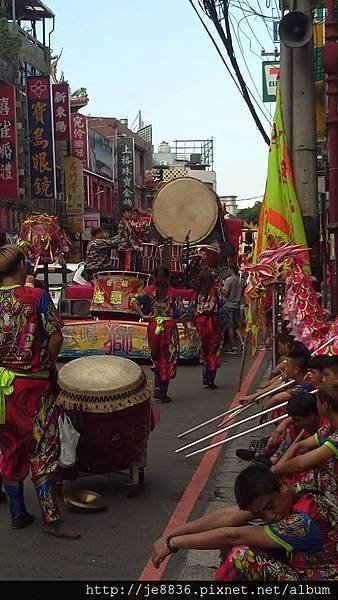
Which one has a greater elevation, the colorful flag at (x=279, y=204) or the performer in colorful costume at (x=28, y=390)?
the colorful flag at (x=279, y=204)

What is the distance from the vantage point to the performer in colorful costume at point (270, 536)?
3.35 metres

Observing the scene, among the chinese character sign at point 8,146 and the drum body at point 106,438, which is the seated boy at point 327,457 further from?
the chinese character sign at point 8,146

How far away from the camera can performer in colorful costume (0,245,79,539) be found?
16.6ft

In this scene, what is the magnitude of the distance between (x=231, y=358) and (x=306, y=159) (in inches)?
257

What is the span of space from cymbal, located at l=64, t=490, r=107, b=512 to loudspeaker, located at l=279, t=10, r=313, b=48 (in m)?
4.53

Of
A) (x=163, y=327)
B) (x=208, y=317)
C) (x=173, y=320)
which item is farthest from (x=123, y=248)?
(x=163, y=327)

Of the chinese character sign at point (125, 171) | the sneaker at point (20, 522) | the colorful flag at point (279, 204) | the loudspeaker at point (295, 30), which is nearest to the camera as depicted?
the sneaker at point (20, 522)

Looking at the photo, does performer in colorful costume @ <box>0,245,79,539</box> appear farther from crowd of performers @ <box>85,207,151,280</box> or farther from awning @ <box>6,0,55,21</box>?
awning @ <box>6,0,55,21</box>

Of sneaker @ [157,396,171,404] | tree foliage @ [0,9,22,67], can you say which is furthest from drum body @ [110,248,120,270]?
tree foliage @ [0,9,22,67]

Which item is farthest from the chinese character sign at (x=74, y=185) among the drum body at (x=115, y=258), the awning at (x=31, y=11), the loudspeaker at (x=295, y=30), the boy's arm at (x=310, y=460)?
the boy's arm at (x=310, y=460)

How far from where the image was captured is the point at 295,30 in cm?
765

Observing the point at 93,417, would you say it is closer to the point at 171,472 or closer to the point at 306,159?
the point at 171,472

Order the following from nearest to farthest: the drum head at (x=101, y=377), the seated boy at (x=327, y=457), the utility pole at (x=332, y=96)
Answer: the seated boy at (x=327, y=457), the drum head at (x=101, y=377), the utility pole at (x=332, y=96)

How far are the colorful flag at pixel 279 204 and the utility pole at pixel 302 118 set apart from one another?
15cm
